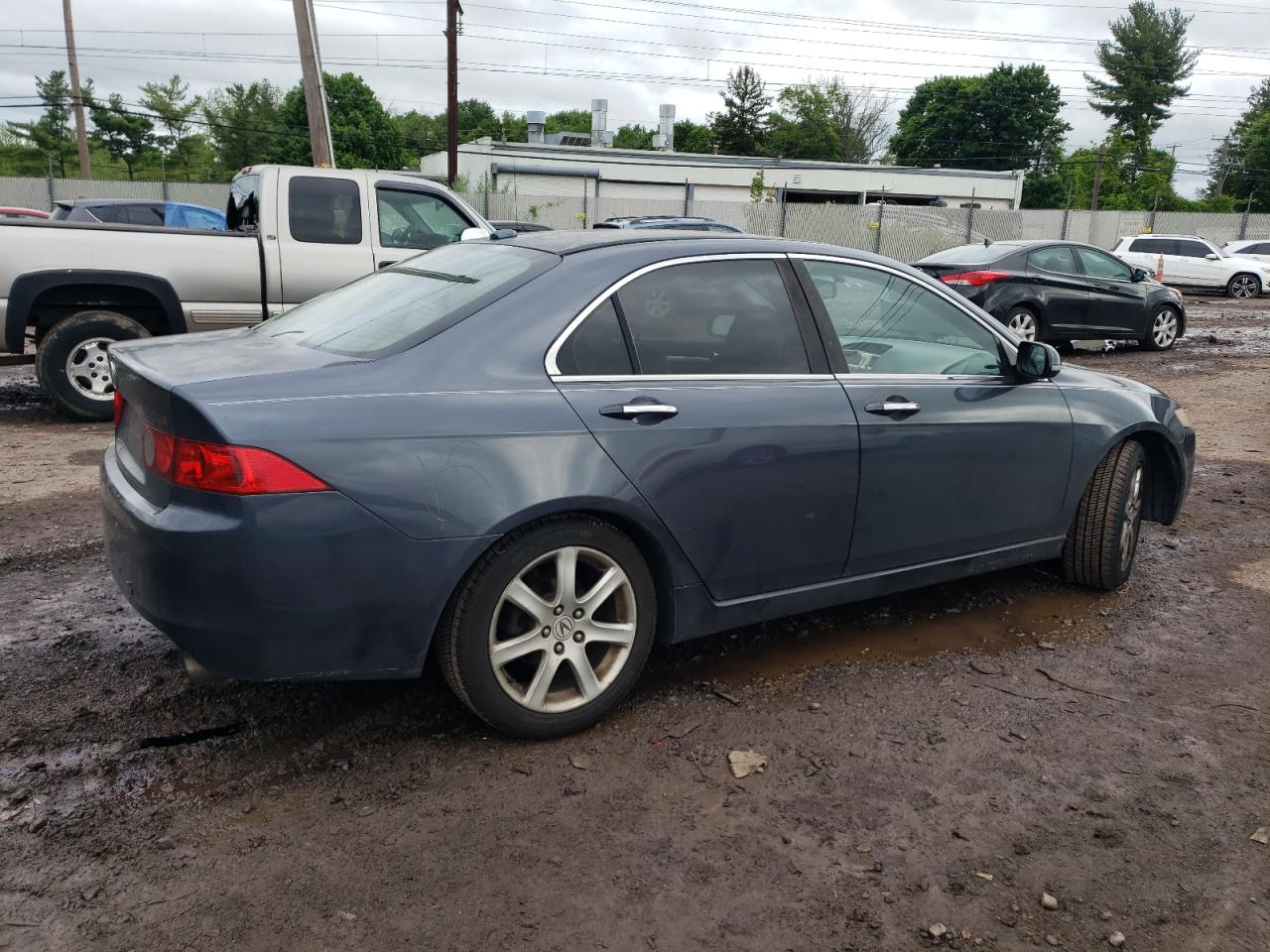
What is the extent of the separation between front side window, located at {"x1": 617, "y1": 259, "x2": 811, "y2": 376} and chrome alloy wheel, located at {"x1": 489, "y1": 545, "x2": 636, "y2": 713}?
28.1 inches

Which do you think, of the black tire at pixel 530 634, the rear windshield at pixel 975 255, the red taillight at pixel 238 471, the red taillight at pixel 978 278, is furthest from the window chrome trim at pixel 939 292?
the rear windshield at pixel 975 255

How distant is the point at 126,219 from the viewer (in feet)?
55.3

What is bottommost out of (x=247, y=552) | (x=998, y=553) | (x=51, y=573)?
(x=51, y=573)

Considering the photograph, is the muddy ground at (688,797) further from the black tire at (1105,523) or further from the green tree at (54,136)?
the green tree at (54,136)

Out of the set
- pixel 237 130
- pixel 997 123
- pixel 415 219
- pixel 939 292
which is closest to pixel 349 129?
pixel 237 130

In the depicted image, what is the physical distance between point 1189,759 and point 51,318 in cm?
797

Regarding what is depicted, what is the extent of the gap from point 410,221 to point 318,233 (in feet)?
2.68

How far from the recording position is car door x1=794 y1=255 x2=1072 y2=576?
12.9ft

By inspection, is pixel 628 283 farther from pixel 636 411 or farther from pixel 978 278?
pixel 978 278

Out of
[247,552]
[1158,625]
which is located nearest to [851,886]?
[247,552]

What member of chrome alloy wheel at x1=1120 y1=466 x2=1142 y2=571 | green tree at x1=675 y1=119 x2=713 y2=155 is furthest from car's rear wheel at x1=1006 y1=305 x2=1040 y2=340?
green tree at x1=675 y1=119 x2=713 y2=155

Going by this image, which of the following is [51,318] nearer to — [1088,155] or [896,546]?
[896,546]

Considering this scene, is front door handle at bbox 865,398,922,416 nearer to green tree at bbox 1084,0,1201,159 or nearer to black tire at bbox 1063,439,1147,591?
black tire at bbox 1063,439,1147,591

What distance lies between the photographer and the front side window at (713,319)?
3.55 metres
